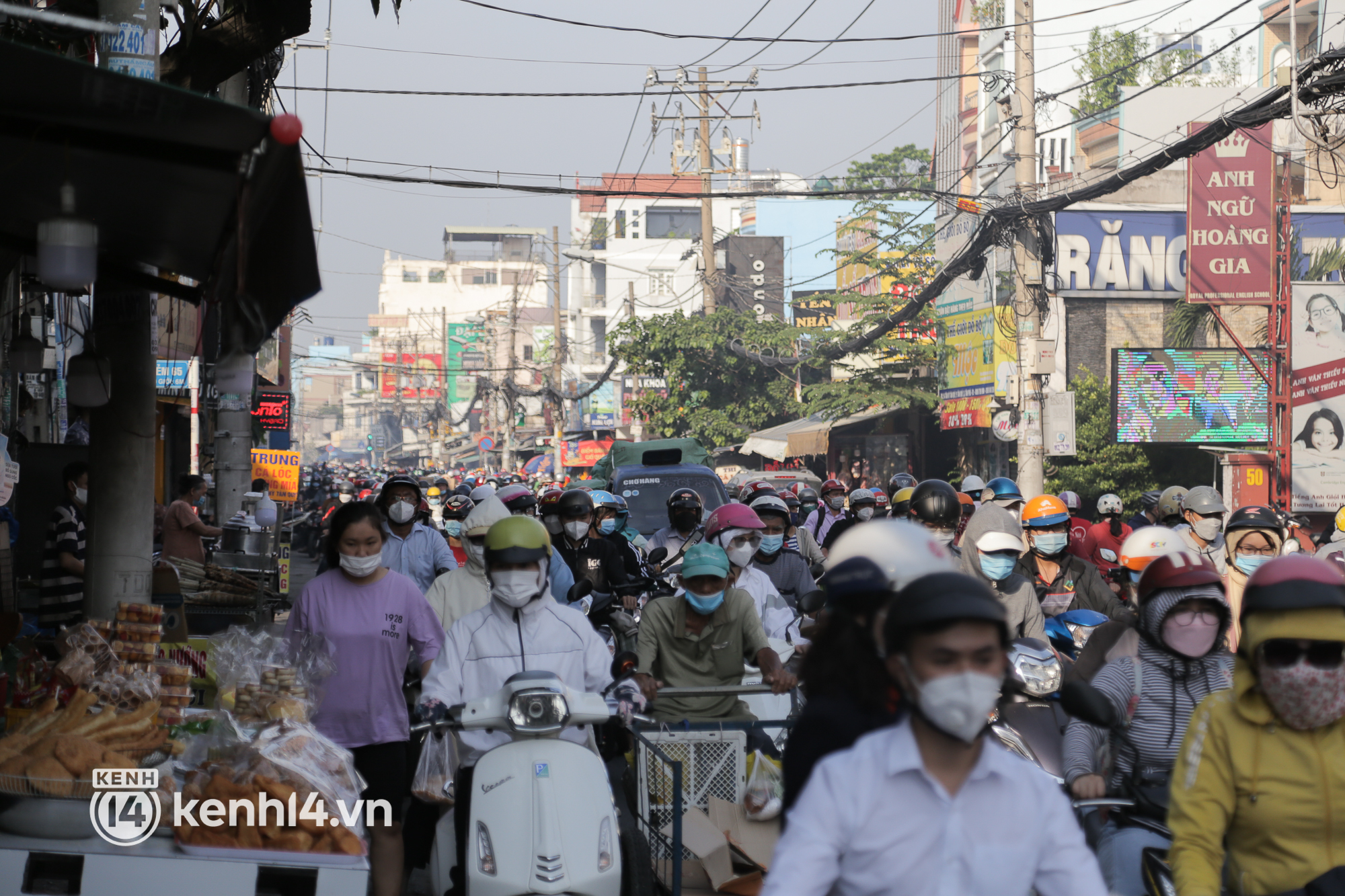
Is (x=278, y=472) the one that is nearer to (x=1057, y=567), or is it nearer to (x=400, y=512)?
(x=400, y=512)

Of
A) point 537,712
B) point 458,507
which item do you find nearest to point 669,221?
point 458,507

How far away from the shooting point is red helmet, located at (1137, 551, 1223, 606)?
436 centimetres

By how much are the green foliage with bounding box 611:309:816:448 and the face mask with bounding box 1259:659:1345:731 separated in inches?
1484

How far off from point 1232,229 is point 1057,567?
1701 centimetres

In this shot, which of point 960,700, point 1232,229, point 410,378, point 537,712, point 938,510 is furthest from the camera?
point 410,378

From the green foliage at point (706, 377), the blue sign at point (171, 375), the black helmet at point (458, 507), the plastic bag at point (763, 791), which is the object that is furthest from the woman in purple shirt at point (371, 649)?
the green foliage at point (706, 377)

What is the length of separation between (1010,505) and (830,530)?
172 cm

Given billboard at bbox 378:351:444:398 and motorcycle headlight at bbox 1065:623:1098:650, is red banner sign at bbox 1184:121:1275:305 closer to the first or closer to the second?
motorcycle headlight at bbox 1065:623:1098:650

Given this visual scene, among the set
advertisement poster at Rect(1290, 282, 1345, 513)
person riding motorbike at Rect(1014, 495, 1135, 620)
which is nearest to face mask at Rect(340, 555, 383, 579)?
person riding motorbike at Rect(1014, 495, 1135, 620)

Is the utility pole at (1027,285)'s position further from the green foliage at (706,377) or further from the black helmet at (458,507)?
the green foliage at (706,377)

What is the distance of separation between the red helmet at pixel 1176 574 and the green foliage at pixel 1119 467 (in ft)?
74.8

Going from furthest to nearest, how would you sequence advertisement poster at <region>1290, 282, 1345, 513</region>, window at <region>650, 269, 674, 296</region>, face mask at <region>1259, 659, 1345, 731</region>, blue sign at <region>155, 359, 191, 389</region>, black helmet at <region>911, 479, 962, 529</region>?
1. window at <region>650, 269, 674, 296</region>
2. advertisement poster at <region>1290, 282, 1345, 513</region>
3. blue sign at <region>155, 359, 191, 389</region>
4. black helmet at <region>911, 479, 962, 529</region>
5. face mask at <region>1259, 659, 1345, 731</region>

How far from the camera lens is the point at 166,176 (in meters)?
4.73

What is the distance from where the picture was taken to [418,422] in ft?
378
